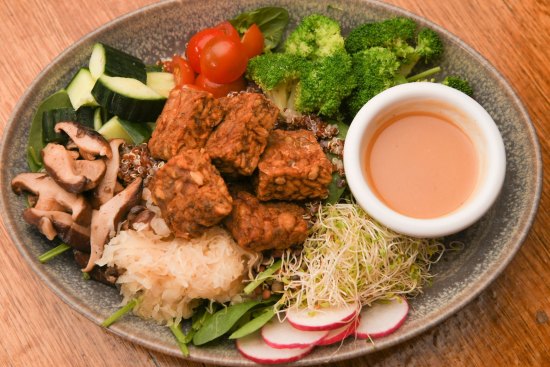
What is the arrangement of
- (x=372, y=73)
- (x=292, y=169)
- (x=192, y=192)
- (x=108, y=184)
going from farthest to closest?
(x=372, y=73)
(x=108, y=184)
(x=292, y=169)
(x=192, y=192)

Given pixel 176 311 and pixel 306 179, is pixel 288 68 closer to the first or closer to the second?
pixel 306 179

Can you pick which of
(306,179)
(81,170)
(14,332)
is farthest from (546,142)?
(14,332)

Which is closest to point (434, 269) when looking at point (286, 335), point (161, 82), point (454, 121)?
point (454, 121)

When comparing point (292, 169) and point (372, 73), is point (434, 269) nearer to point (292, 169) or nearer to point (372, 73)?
point (292, 169)

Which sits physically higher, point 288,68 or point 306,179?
point 288,68

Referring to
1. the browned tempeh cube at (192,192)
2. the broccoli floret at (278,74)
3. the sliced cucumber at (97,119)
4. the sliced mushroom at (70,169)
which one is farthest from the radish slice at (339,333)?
the sliced cucumber at (97,119)

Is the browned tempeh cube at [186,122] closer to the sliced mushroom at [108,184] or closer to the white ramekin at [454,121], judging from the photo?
the sliced mushroom at [108,184]
